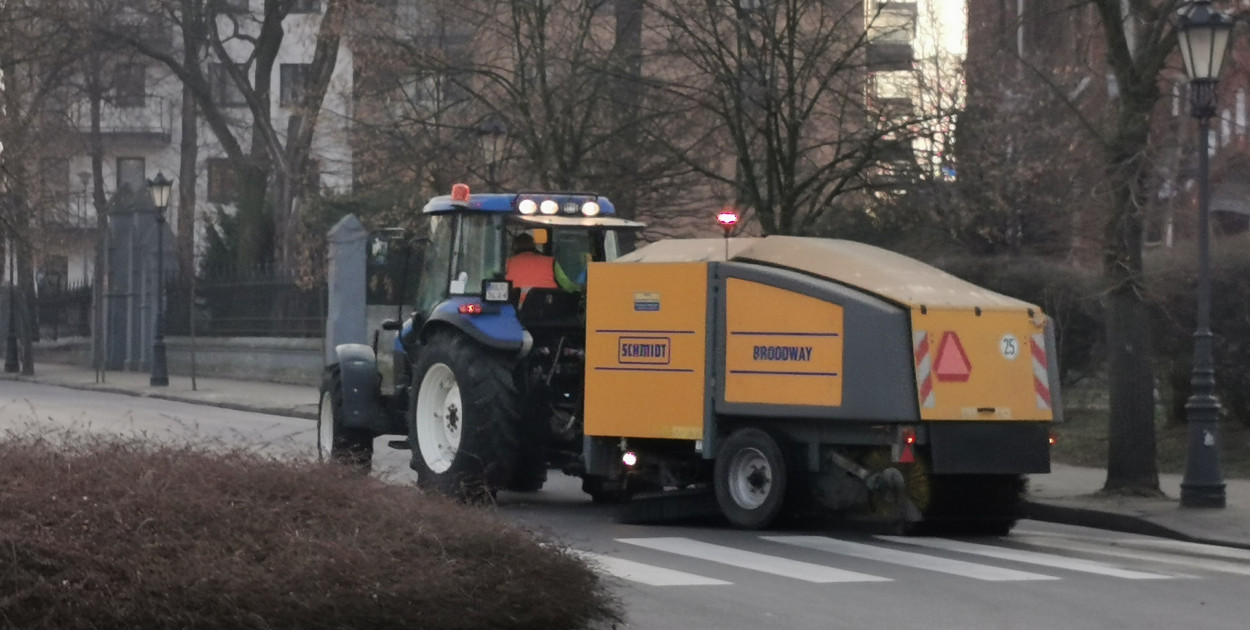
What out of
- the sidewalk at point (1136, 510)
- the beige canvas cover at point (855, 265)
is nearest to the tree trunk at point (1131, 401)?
the sidewalk at point (1136, 510)

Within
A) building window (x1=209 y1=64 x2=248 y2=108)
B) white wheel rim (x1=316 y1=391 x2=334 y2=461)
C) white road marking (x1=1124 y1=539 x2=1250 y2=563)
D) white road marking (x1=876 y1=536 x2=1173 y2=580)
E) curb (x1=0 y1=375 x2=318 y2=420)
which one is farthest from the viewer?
building window (x1=209 y1=64 x2=248 y2=108)

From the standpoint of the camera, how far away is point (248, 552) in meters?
7.69

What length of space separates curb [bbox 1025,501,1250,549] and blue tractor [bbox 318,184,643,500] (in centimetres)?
401

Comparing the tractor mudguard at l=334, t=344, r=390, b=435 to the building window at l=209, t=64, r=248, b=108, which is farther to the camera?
the building window at l=209, t=64, r=248, b=108

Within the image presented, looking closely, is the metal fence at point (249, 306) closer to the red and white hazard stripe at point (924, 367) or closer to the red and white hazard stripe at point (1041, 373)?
the red and white hazard stripe at point (1041, 373)

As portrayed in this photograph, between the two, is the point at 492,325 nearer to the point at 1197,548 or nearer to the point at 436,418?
the point at 436,418

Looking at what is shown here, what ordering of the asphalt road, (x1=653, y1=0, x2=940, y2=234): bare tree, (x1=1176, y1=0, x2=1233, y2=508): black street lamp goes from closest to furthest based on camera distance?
1. the asphalt road
2. (x1=1176, y1=0, x2=1233, y2=508): black street lamp
3. (x1=653, y1=0, x2=940, y2=234): bare tree

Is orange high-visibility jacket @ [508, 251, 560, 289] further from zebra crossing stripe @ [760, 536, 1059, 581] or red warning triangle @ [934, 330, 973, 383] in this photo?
red warning triangle @ [934, 330, 973, 383]

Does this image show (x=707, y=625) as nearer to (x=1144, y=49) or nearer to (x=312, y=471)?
(x=312, y=471)

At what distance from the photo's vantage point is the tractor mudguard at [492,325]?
1529 cm

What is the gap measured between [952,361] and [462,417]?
4.32 m

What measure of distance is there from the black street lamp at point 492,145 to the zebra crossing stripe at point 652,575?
1365cm

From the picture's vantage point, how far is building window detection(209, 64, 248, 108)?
6509 centimetres

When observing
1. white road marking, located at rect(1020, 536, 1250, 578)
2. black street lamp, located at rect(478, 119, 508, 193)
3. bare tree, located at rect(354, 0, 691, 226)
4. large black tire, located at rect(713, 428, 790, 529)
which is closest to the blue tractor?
Result: large black tire, located at rect(713, 428, 790, 529)
